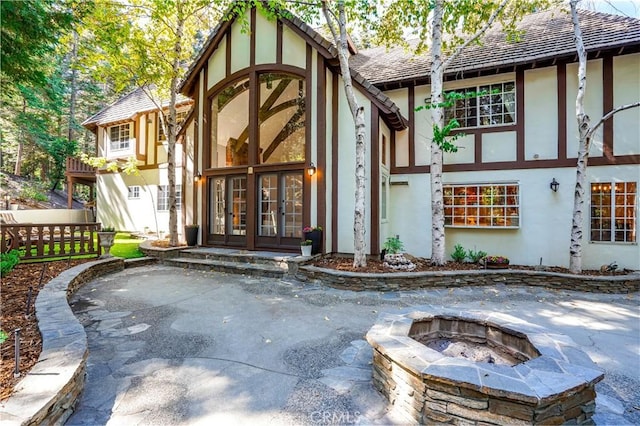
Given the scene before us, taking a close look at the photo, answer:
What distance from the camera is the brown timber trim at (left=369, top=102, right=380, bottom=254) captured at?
837 cm

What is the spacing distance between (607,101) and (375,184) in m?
6.26

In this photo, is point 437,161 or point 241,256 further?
point 241,256

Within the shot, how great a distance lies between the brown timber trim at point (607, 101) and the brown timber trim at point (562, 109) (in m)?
0.81

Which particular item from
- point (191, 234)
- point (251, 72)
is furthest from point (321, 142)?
point (191, 234)

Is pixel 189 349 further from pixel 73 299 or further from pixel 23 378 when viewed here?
pixel 73 299

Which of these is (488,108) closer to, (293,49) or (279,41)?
(293,49)

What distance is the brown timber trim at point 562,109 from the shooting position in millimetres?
8000

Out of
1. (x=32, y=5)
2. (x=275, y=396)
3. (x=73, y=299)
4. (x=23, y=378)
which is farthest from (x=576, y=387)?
(x=32, y=5)

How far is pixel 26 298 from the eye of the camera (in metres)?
4.49

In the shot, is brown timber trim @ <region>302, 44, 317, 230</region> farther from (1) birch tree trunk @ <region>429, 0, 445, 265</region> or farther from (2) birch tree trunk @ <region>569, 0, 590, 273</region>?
(2) birch tree trunk @ <region>569, 0, 590, 273</region>

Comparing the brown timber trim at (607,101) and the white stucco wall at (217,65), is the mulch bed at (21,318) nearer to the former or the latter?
the white stucco wall at (217,65)

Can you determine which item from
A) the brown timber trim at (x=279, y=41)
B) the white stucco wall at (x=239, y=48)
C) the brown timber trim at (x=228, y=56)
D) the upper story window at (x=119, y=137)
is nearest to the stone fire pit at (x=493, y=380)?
the brown timber trim at (x=279, y=41)

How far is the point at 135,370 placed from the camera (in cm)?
305

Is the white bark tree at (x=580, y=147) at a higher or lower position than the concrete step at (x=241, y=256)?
higher
